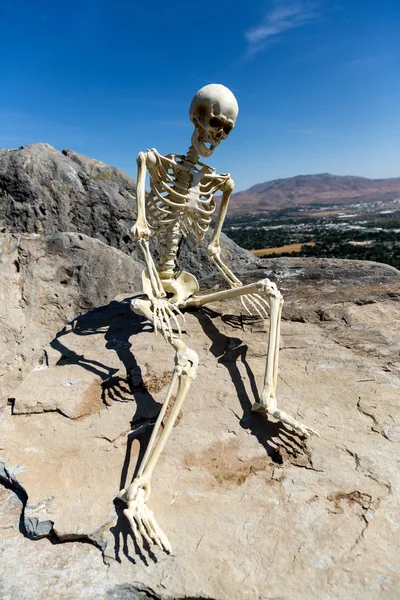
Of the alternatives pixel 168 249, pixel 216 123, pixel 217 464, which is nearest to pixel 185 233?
pixel 168 249

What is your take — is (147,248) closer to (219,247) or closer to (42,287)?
(219,247)

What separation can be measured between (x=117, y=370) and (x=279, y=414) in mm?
1693

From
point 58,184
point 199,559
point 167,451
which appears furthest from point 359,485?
point 58,184

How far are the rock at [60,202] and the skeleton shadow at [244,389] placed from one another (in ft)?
9.12

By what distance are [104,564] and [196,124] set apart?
3.83 m

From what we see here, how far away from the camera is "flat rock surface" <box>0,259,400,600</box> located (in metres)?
2.36

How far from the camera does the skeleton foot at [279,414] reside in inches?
126

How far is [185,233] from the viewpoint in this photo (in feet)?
16.6

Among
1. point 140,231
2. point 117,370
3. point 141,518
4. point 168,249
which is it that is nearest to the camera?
point 141,518

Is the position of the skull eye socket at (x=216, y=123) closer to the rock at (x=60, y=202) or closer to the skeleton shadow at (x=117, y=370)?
the skeleton shadow at (x=117, y=370)

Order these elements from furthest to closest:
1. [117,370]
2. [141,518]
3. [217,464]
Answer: [117,370] < [217,464] < [141,518]

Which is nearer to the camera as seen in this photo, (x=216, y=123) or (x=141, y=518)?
(x=141, y=518)

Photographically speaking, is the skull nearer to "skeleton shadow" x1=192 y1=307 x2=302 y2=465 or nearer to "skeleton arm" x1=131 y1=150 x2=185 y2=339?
"skeleton arm" x1=131 y1=150 x2=185 y2=339

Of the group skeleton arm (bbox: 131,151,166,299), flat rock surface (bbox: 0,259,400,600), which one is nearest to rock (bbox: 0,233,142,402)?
flat rock surface (bbox: 0,259,400,600)
